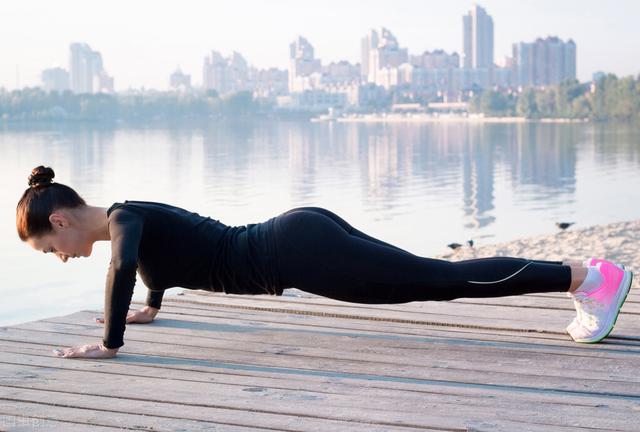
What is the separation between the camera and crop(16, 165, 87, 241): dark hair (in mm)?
2883

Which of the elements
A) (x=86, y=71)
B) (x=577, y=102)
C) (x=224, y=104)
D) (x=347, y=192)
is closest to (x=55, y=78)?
(x=86, y=71)

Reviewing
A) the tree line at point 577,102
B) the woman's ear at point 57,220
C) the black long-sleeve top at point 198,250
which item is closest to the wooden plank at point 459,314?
the black long-sleeve top at point 198,250

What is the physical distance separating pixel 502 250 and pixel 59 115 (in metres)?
98.0

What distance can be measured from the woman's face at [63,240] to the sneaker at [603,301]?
140 centimetres

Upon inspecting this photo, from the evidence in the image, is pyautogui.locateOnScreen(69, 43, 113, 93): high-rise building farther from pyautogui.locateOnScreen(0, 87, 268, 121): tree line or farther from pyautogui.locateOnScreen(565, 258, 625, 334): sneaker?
→ pyautogui.locateOnScreen(565, 258, 625, 334): sneaker

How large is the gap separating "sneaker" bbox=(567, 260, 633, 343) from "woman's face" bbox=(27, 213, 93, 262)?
1404 millimetres

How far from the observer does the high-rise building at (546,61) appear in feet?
603

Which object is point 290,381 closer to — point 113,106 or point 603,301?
point 603,301

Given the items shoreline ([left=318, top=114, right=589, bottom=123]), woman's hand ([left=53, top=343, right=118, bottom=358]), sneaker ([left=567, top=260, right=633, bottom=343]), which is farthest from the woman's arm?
shoreline ([left=318, top=114, right=589, bottom=123])

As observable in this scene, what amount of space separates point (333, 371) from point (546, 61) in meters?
189

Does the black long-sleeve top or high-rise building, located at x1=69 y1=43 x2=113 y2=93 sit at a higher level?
high-rise building, located at x1=69 y1=43 x2=113 y2=93

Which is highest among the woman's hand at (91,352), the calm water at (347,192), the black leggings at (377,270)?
the black leggings at (377,270)

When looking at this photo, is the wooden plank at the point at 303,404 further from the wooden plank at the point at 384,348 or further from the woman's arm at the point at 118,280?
the wooden plank at the point at 384,348

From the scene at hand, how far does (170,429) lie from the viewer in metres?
2.26
